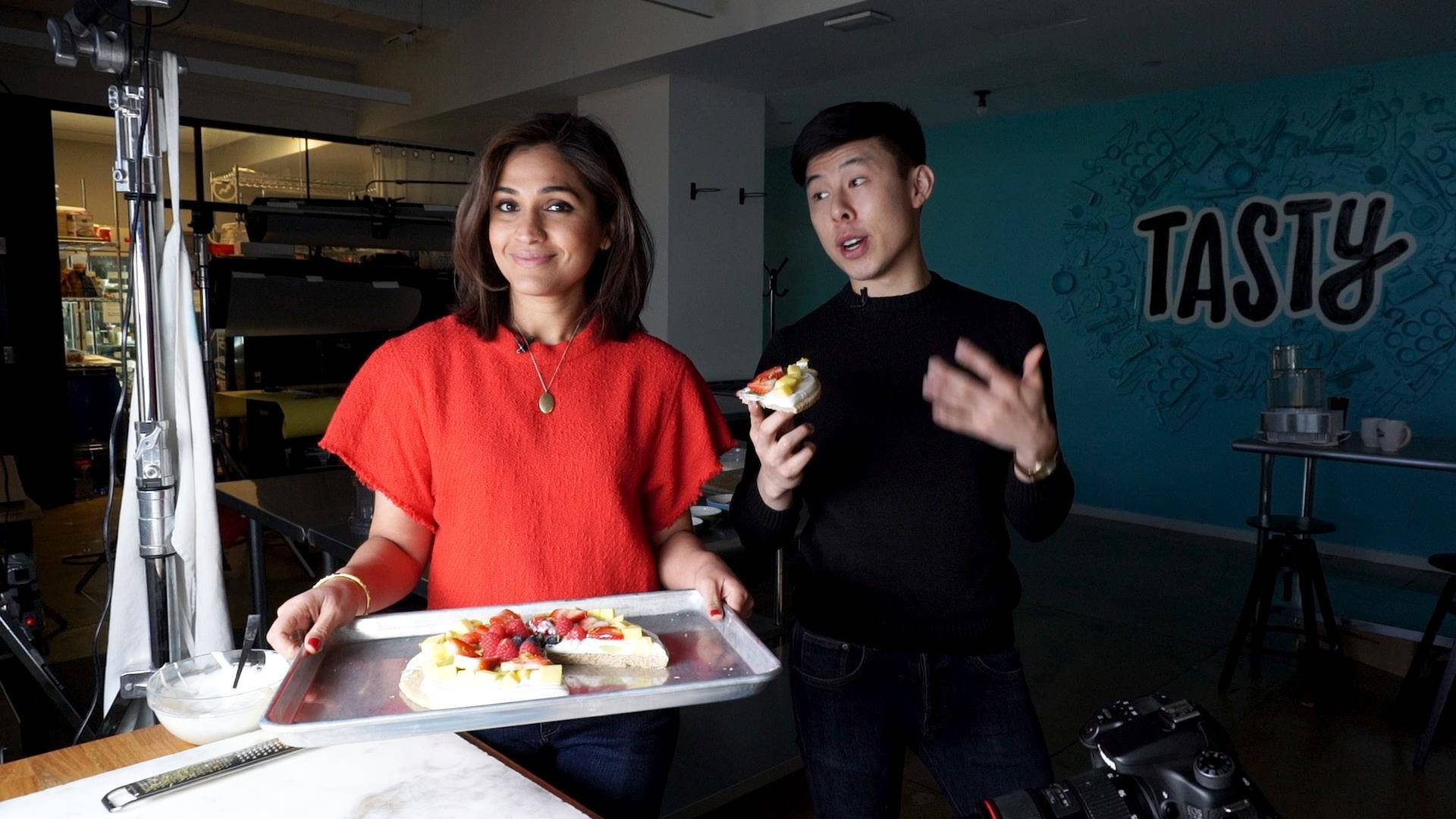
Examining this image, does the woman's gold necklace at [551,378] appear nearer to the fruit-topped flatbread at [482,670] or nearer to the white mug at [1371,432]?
the fruit-topped flatbread at [482,670]

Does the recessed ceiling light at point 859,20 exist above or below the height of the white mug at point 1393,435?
above

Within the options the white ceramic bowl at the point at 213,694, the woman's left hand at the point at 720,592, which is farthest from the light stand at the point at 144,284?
the woman's left hand at the point at 720,592

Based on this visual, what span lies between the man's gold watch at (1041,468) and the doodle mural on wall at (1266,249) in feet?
18.2

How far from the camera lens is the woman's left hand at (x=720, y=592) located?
138cm

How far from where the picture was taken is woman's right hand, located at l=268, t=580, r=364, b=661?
1.20 meters

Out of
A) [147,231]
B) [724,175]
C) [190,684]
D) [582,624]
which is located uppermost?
[724,175]

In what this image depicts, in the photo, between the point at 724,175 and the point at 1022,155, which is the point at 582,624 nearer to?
the point at 724,175

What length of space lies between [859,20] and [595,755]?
4.20 meters

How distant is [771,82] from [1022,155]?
2255 mm

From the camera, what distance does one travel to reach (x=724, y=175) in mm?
6395

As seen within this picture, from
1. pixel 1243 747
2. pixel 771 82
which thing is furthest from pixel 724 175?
pixel 1243 747

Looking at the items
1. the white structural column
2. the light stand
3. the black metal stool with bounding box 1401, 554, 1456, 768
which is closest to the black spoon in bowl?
the light stand

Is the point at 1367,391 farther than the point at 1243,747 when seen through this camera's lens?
Yes

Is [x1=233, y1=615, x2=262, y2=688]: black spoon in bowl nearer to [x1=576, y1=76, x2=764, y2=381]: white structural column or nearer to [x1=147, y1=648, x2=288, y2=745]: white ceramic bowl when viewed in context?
[x1=147, y1=648, x2=288, y2=745]: white ceramic bowl
